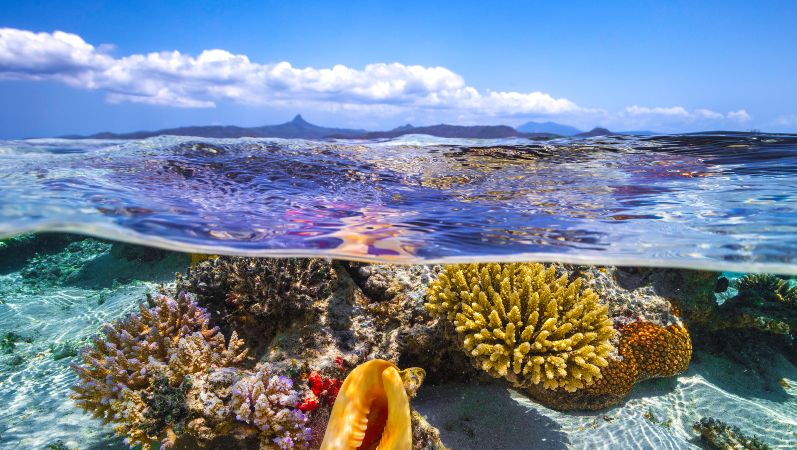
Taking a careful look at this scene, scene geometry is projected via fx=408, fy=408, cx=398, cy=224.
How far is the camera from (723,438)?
17.3 ft

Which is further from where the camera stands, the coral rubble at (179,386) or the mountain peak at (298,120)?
the mountain peak at (298,120)

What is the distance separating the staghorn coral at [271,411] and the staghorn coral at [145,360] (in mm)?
825

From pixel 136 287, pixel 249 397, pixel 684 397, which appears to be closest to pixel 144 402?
pixel 249 397

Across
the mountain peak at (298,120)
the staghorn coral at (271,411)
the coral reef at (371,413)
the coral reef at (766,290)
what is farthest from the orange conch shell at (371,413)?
the mountain peak at (298,120)

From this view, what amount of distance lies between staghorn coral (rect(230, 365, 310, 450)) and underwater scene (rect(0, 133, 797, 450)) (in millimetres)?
22

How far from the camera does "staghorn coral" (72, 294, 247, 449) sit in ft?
14.4

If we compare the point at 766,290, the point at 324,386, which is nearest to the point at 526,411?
the point at 324,386

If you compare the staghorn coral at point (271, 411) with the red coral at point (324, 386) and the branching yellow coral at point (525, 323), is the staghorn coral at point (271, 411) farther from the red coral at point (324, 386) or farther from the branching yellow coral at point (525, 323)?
the branching yellow coral at point (525, 323)

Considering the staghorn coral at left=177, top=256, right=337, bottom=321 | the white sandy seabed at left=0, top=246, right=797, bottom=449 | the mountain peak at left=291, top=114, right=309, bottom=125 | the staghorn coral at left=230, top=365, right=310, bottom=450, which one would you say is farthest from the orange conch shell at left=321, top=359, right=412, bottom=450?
the mountain peak at left=291, top=114, right=309, bottom=125

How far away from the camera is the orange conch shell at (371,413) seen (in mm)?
3660

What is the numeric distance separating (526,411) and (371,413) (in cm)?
244

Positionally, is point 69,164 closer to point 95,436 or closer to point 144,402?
point 95,436

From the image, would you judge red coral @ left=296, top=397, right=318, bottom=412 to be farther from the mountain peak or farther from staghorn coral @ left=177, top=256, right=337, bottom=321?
the mountain peak

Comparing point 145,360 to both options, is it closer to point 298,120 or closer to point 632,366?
point 632,366
